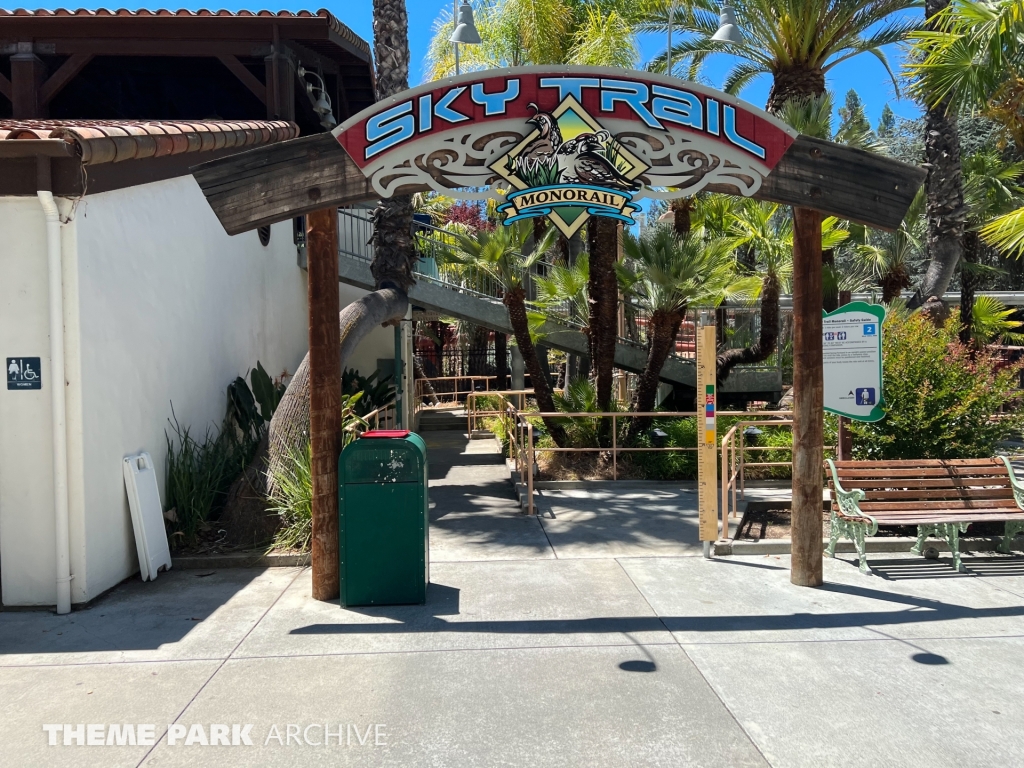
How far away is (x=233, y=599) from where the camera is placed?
248 inches

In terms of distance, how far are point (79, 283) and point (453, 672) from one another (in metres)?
4.04

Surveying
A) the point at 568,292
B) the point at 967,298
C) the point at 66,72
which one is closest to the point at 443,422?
the point at 568,292

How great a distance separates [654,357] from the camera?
1262cm

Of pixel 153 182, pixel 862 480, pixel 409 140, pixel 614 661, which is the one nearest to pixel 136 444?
pixel 153 182

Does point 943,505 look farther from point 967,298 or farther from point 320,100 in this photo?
point 320,100

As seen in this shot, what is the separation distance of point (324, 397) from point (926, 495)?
18.1 ft

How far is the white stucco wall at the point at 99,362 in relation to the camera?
598 centimetres

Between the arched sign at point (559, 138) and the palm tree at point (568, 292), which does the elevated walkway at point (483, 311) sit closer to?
the palm tree at point (568, 292)

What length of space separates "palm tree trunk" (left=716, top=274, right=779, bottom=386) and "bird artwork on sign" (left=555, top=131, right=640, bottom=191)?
27.4ft

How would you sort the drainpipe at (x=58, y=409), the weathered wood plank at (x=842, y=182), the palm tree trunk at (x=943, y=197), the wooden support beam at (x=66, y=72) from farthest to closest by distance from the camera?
1. the palm tree trunk at (x=943, y=197)
2. the wooden support beam at (x=66, y=72)
3. the weathered wood plank at (x=842, y=182)
4. the drainpipe at (x=58, y=409)

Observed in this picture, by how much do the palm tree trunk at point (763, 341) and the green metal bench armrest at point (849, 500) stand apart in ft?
22.3

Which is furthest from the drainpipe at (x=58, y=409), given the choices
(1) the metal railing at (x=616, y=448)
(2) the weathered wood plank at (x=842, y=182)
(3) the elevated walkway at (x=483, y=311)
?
(3) the elevated walkway at (x=483, y=311)

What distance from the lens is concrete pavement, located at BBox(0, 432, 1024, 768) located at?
3930mm

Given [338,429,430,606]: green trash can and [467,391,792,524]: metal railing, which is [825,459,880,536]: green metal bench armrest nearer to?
[467,391,792,524]: metal railing
